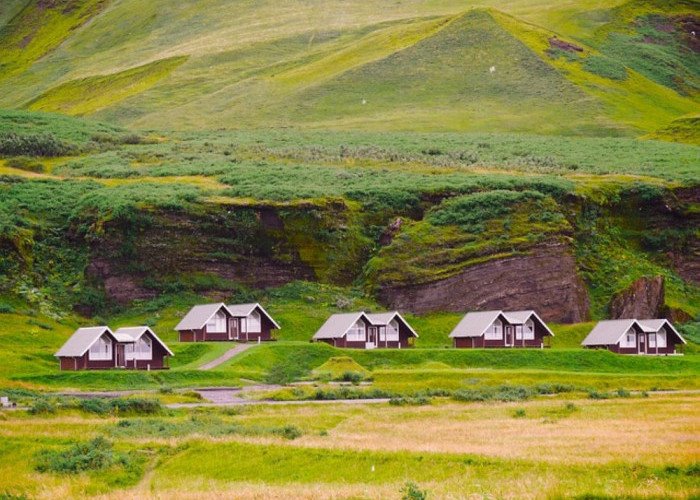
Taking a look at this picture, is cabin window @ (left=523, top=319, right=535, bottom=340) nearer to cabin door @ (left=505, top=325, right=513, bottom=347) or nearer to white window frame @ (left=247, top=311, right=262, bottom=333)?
cabin door @ (left=505, top=325, right=513, bottom=347)

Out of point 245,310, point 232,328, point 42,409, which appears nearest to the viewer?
point 42,409

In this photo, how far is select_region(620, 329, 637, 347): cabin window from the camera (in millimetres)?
94625

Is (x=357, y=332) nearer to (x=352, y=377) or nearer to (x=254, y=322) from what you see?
(x=254, y=322)

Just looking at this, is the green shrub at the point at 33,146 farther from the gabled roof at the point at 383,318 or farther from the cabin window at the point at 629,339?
the cabin window at the point at 629,339

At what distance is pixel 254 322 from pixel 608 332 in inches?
1083

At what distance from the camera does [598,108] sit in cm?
18838

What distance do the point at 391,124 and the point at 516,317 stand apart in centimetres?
8871

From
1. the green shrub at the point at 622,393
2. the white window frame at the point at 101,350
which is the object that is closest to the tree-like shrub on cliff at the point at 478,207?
the white window frame at the point at 101,350

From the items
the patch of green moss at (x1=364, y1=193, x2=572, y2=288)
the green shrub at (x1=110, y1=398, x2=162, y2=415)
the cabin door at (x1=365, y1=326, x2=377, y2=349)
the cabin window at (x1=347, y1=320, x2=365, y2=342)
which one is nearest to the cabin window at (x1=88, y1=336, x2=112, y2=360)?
the cabin window at (x1=347, y1=320, x2=365, y2=342)

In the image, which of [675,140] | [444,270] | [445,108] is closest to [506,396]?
[444,270]

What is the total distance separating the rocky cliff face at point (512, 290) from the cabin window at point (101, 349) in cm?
2925

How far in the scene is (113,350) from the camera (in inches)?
3273

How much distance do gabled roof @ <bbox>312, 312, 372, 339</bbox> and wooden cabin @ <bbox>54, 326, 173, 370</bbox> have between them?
1492 centimetres

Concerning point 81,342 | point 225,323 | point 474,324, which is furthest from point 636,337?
point 81,342
